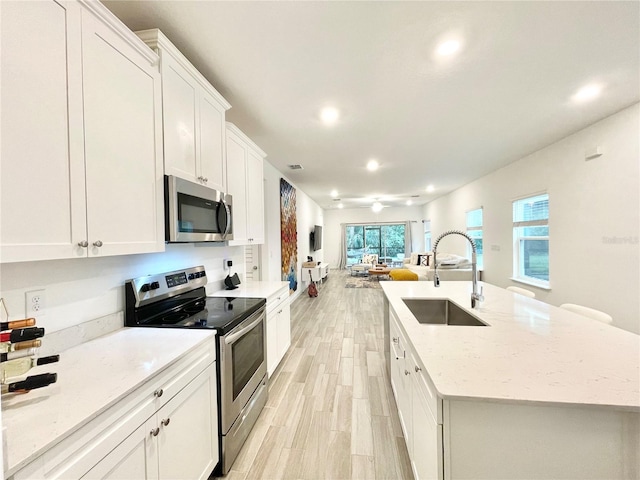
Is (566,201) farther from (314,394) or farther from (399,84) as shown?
(314,394)

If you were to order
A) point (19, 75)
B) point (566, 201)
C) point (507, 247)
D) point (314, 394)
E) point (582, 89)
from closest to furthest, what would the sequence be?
point (19, 75) < point (582, 89) < point (314, 394) < point (566, 201) < point (507, 247)

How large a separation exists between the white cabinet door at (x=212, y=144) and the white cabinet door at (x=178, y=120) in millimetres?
91

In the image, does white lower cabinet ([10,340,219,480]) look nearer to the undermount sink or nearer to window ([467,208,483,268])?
the undermount sink

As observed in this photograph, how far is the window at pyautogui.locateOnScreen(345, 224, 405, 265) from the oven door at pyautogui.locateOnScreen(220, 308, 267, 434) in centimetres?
902

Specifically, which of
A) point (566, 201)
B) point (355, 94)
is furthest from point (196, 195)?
point (566, 201)

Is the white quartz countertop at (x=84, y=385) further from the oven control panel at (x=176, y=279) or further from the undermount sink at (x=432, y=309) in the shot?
the undermount sink at (x=432, y=309)

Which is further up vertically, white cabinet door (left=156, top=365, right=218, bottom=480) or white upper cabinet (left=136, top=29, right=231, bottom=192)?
white upper cabinet (left=136, top=29, right=231, bottom=192)

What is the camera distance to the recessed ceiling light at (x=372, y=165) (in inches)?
165

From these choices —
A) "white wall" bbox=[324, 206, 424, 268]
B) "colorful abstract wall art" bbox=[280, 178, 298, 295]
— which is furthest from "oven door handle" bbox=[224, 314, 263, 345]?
"white wall" bbox=[324, 206, 424, 268]

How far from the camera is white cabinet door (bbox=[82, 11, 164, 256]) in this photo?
3.66 ft

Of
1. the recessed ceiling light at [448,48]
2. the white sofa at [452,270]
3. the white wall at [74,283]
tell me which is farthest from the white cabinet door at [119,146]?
the white sofa at [452,270]

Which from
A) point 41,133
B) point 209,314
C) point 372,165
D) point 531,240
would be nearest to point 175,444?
point 209,314

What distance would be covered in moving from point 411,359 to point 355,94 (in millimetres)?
2018

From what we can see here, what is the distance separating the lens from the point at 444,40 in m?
1.58
